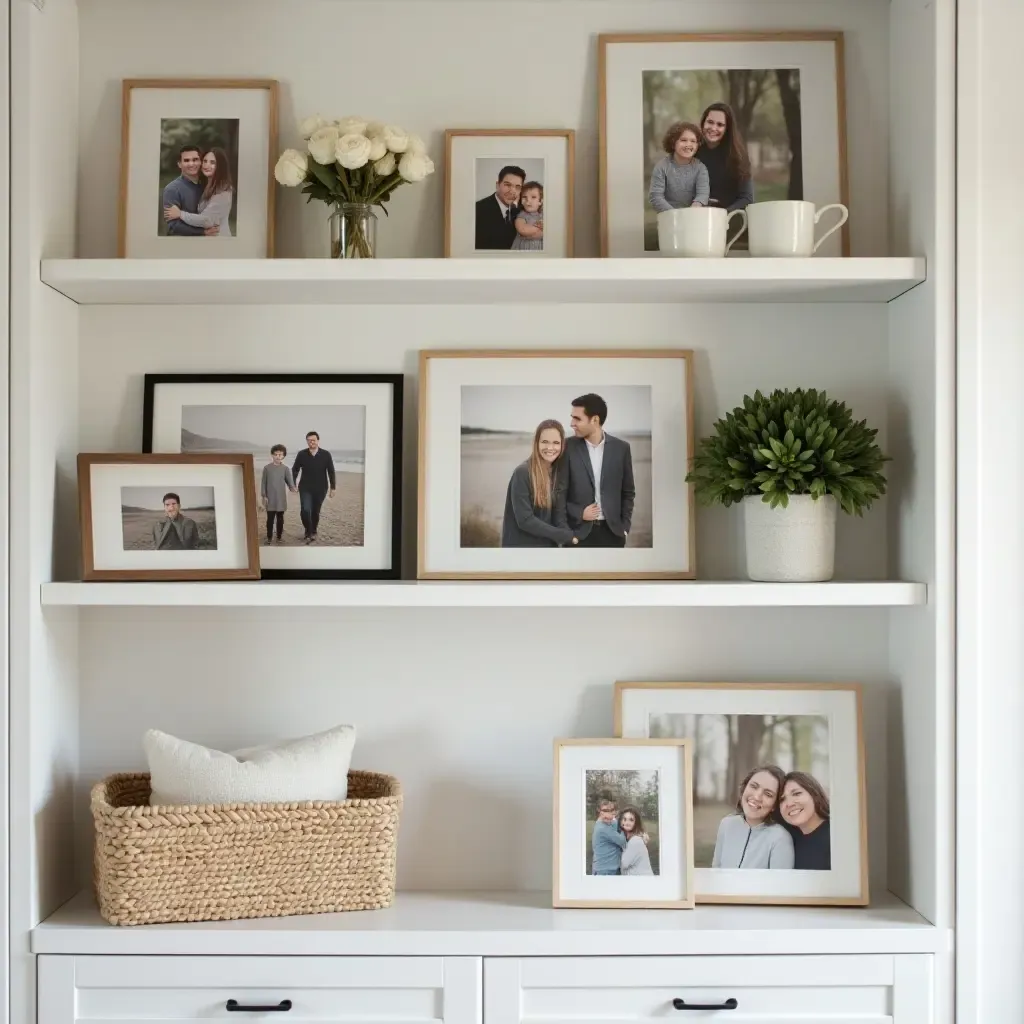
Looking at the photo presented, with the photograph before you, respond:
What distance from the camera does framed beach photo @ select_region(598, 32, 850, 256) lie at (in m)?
2.03

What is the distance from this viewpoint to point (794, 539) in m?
1.89

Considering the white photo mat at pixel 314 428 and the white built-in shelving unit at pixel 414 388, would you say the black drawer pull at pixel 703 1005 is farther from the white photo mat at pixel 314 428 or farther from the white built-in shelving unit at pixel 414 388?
the white photo mat at pixel 314 428

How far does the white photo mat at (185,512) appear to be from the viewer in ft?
6.34

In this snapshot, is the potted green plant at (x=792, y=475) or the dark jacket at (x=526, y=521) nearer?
the potted green plant at (x=792, y=475)

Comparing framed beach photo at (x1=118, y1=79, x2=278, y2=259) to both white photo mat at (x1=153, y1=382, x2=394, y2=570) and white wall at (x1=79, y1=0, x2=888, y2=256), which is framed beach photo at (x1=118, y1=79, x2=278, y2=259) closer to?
white wall at (x1=79, y1=0, x2=888, y2=256)

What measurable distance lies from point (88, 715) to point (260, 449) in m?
0.56

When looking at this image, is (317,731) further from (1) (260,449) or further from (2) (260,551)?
(1) (260,449)

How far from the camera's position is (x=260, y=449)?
2041 mm

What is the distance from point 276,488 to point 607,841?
0.82 metres

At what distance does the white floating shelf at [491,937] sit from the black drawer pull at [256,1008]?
0.07 metres

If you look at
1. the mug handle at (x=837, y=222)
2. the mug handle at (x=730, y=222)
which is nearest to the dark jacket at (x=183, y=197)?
the mug handle at (x=730, y=222)

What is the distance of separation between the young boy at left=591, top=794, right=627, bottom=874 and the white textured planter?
0.46 m

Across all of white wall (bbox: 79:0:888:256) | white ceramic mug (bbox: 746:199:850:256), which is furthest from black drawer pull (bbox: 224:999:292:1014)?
white ceramic mug (bbox: 746:199:850:256)

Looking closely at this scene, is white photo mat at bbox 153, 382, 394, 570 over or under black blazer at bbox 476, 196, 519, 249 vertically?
under
